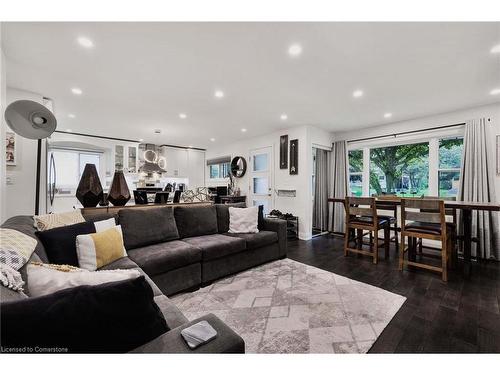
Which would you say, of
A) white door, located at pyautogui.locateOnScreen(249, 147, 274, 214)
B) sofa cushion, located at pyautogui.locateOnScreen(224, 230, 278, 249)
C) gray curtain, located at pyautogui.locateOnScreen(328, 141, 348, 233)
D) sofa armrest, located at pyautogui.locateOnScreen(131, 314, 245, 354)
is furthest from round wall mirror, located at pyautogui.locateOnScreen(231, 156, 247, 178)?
sofa armrest, located at pyautogui.locateOnScreen(131, 314, 245, 354)

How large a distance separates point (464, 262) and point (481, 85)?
91.8 inches

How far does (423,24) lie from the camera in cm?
168

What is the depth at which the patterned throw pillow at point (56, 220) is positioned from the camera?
5.74ft

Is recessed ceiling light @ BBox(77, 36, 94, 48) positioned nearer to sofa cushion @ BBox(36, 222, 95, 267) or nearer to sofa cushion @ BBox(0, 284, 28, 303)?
sofa cushion @ BBox(36, 222, 95, 267)

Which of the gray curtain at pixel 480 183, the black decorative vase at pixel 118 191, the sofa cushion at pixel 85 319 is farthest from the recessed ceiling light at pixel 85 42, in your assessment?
the gray curtain at pixel 480 183

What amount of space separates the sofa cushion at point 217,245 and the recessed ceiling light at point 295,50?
6.77ft

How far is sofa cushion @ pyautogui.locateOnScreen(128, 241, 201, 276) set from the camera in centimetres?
194

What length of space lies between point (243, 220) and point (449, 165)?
3.73 m

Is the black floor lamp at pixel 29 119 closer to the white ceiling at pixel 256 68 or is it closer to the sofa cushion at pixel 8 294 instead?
the white ceiling at pixel 256 68

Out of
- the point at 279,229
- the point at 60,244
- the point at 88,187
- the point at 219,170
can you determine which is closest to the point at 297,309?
the point at 279,229
